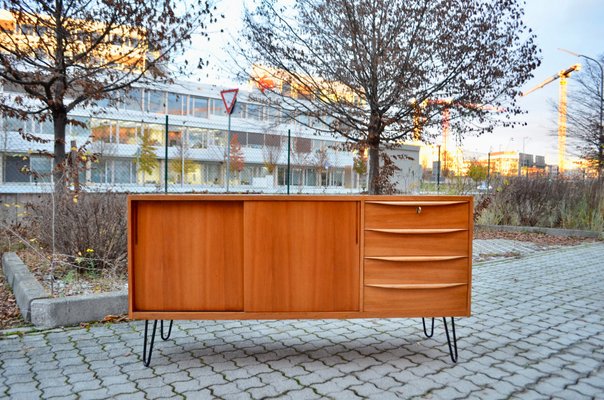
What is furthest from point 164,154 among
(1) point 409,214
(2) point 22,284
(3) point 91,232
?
(1) point 409,214

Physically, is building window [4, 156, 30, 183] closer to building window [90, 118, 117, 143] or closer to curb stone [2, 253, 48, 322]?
building window [90, 118, 117, 143]

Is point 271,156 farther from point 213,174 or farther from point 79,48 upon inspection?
point 79,48

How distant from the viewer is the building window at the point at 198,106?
4669 centimetres

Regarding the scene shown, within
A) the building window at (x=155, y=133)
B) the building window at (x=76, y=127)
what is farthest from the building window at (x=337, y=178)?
the building window at (x=76, y=127)

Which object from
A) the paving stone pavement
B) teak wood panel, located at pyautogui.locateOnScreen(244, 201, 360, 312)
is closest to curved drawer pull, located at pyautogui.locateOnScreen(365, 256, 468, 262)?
teak wood panel, located at pyautogui.locateOnScreen(244, 201, 360, 312)

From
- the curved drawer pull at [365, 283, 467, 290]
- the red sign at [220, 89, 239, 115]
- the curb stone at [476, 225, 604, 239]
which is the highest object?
the red sign at [220, 89, 239, 115]

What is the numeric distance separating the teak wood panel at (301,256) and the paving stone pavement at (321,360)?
1.50 feet

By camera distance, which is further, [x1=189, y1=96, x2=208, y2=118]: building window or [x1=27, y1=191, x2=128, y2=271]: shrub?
[x1=189, y1=96, x2=208, y2=118]: building window

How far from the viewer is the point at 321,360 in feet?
10.7

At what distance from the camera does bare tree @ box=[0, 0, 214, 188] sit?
255 inches

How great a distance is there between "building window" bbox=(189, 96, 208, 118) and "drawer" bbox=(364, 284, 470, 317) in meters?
45.7

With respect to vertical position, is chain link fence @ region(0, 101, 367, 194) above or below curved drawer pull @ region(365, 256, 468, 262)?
above

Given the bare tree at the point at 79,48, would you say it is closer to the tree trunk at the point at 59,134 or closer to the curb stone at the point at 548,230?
the tree trunk at the point at 59,134

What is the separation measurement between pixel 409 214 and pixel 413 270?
0.37 meters
